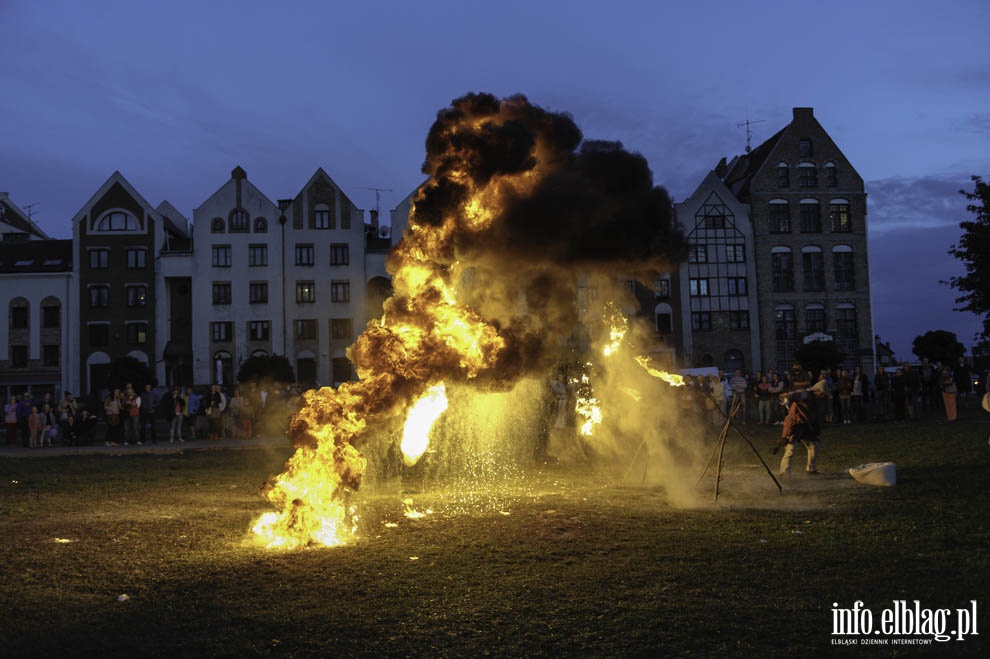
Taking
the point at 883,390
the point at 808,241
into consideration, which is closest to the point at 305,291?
the point at 808,241

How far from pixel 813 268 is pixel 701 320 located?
9550 millimetres

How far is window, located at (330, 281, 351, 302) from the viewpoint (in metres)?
57.6

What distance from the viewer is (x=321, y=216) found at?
57.7m

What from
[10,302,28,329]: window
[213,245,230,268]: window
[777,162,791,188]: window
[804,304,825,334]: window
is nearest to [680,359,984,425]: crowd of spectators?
[804,304,825,334]: window

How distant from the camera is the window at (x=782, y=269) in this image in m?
58.4

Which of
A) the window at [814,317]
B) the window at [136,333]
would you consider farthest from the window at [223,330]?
the window at [814,317]

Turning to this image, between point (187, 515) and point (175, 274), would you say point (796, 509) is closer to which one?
point (187, 515)

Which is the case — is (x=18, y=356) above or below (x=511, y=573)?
above

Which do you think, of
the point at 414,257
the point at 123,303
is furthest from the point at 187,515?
the point at 123,303

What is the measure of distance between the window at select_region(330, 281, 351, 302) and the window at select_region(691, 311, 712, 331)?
25960mm

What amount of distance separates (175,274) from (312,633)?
182 ft

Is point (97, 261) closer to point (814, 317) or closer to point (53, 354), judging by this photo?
point (53, 354)

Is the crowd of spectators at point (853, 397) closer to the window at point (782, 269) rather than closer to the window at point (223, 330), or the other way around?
the window at point (782, 269)

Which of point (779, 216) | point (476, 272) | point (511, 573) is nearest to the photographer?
point (511, 573)
